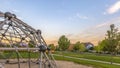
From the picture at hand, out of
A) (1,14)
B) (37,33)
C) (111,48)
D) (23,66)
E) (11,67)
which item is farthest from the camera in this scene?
(111,48)

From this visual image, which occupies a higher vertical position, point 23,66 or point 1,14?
point 1,14

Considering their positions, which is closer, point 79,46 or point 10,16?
point 10,16

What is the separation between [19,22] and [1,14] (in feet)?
3.21

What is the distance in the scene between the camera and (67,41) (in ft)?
293

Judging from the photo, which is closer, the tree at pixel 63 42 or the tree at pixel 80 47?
the tree at pixel 63 42

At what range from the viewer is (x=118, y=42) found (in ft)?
193

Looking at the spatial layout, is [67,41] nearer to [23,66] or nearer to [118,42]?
[118,42]

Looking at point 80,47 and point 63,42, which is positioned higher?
point 63,42

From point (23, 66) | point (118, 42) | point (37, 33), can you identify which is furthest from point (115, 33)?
point (37, 33)

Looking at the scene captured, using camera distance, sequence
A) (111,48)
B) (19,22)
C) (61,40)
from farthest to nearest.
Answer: (61,40) → (111,48) → (19,22)

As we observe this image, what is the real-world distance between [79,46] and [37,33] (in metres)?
97.1

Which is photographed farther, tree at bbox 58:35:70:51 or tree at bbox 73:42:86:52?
tree at bbox 73:42:86:52

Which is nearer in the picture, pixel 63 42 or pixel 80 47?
pixel 63 42

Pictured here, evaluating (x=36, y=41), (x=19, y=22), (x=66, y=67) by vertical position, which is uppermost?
(x=19, y=22)
